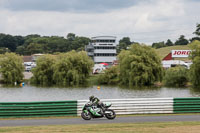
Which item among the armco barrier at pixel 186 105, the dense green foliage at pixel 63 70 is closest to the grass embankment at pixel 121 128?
the armco barrier at pixel 186 105

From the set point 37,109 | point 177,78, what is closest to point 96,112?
point 37,109

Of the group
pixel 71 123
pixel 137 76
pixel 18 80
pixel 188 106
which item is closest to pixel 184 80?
pixel 137 76

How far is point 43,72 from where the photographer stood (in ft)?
310

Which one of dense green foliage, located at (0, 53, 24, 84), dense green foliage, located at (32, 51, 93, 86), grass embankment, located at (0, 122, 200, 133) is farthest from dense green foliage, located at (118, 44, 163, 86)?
grass embankment, located at (0, 122, 200, 133)

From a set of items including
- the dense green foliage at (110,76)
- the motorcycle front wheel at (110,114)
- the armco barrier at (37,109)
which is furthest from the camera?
the dense green foliage at (110,76)

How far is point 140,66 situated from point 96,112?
194 feet

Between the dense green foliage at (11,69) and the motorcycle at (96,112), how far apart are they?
76812mm

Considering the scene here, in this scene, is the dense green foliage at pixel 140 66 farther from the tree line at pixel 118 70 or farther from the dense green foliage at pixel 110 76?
the dense green foliage at pixel 110 76

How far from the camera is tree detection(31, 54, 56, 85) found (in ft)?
308

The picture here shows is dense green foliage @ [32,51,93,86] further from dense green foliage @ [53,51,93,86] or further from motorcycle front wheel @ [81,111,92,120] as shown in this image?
motorcycle front wheel @ [81,111,92,120]

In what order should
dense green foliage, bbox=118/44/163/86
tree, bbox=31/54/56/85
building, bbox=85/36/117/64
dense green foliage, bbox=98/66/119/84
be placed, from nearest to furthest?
1. dense green foliage, bbox=118/44/163/86
2. dense green foliage, bbox=98/66/119/84
3. tree, bbox=31/54/56/85
4. building, bbox=85/36/117/64

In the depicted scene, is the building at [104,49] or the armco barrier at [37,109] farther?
the building at [104,49]

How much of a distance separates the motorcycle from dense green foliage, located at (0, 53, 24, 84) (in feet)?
252

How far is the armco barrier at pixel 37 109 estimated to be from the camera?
24031mm
